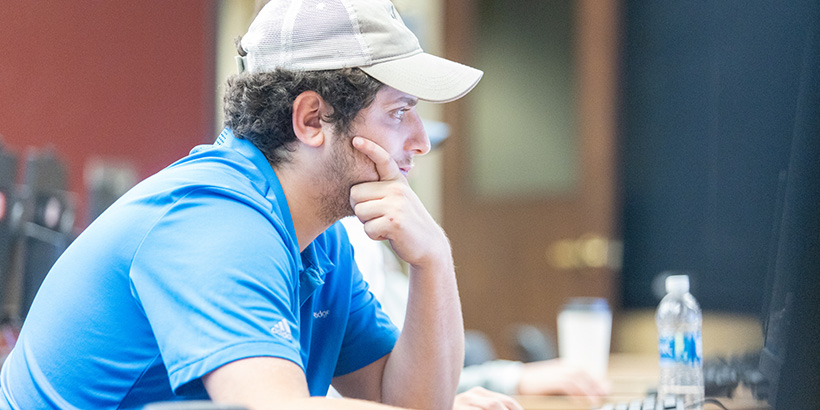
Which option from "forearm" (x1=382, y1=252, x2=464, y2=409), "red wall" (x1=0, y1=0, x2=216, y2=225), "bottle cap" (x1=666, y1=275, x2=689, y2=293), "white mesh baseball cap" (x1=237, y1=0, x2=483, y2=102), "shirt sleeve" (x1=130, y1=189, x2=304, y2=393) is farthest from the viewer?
"red wall" (x1=0, y1=0, x2=216, y2=225)

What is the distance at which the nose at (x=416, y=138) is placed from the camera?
3.70 ft

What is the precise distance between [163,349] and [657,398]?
73 cm

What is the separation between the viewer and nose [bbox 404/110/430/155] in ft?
3.70

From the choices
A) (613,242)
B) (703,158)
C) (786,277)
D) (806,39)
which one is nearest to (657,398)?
(786,277)

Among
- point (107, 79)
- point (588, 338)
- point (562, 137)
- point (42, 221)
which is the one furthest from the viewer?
point (562, 137)

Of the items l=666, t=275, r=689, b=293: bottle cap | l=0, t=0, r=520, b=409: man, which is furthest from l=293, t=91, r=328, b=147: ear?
l=666, t=275, r=689, b=293: bottle cap

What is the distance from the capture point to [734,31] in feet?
13.6

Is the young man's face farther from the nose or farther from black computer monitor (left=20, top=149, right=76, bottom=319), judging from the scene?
black computer monitor (left=20, top=149, right=76, bottom=319)

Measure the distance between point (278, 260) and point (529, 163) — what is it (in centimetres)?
376

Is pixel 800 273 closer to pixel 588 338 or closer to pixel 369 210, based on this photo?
pixel 369 210

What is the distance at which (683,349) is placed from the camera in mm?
1478

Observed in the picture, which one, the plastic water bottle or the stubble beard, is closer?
the stubble beard

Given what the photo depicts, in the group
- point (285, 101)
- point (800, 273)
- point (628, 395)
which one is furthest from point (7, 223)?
point (800, 273)

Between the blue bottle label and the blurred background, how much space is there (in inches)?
93.3
